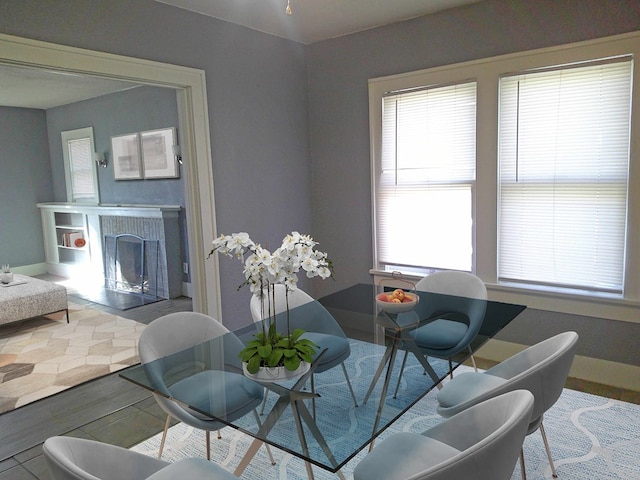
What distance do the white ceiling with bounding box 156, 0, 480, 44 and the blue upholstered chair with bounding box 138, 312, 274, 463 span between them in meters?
2.16

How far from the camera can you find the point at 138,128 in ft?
19.4

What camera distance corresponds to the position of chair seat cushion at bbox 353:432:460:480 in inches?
61.0

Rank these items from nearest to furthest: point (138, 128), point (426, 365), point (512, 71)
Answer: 1. point (426, 365)
2. point (512, 71)
3. point (138, 128)

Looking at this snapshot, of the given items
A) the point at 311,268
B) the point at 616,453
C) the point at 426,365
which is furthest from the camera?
the point at 616,453

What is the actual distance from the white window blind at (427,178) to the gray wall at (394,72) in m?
0.19

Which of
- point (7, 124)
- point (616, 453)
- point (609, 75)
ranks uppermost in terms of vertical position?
point (7, 124)

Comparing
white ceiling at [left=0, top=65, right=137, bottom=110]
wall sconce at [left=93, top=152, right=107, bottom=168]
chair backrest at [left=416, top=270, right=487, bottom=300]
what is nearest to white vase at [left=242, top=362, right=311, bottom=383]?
chair backrest at [left=416, top=270, right=487, bottom=300]

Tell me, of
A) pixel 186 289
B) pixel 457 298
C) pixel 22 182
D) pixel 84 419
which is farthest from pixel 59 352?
pixel 22 182

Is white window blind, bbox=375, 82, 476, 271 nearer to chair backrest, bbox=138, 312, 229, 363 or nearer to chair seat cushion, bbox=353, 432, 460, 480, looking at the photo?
chair backrest, bbox=138, 312, 229, 363

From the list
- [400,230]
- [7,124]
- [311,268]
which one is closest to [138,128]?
[7,124]

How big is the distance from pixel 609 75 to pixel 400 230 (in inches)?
69.9

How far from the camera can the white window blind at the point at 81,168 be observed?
22.3 ft

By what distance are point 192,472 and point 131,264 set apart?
501 centimetres

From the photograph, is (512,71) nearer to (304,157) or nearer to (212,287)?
(304,157)
